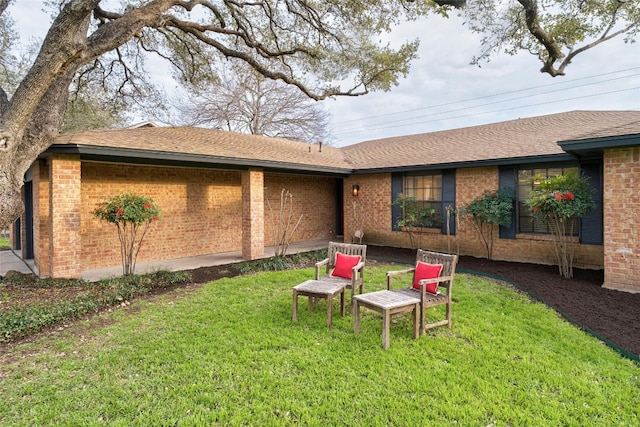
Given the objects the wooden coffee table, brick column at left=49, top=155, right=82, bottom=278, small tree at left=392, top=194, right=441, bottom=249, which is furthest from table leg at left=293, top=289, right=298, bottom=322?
small tree at left=392, top=194, right=441, bottom=249

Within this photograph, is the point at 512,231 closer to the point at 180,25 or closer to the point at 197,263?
the point at 197,263

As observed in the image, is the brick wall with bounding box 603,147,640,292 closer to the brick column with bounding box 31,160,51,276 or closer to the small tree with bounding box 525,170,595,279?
the small tree with bounding box 525,170,595,279

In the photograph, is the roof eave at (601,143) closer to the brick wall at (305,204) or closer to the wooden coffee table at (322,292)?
the wooden coffee table at (322,292)

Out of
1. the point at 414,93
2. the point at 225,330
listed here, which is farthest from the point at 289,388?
the point at 414,93

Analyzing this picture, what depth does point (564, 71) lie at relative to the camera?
7.57 meters

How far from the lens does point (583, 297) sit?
18.0 feet

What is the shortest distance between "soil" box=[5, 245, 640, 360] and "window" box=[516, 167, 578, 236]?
3.21 ft

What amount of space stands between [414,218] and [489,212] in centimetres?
215

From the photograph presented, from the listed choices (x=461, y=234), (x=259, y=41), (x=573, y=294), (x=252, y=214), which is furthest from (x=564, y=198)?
(x=259, y=41)

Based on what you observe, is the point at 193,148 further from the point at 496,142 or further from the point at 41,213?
the point at 496,142

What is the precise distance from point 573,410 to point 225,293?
5018 millimetres

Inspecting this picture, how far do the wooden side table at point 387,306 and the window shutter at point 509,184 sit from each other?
19.2ft

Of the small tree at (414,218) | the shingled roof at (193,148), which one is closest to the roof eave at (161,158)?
the shingled roof at (193,148)

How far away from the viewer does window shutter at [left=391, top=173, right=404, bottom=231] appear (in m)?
10.9
